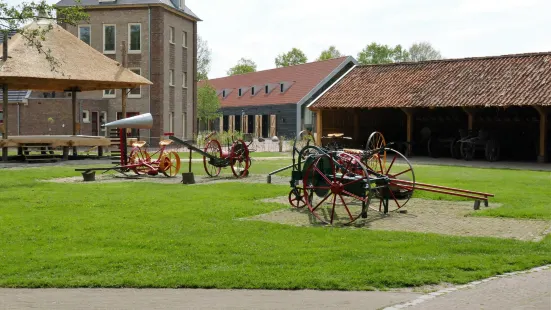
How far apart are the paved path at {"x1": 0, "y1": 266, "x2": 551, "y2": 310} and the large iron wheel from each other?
2307 cm

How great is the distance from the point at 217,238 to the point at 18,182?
1050 centimetres

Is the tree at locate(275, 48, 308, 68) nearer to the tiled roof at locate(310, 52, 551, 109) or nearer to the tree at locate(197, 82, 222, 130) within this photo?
the tree at locate(197, 82, 222, 130)

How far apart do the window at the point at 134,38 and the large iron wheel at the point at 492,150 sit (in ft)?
73.6

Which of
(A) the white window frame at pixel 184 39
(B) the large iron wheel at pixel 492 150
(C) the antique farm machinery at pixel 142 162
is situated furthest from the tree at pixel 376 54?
(C) the antique farm machinery at pixel 142 162

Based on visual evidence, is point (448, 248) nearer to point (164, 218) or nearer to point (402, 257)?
point (402, 257)

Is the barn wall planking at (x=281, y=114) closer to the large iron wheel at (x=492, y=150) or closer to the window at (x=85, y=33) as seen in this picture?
the window at (x=85, y=33)

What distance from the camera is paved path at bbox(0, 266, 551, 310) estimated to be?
20.0 feet

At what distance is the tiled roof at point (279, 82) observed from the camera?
A: 54.5m

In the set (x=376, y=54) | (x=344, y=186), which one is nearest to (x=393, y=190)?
(x=344, y=186)

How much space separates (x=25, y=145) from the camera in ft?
91.1

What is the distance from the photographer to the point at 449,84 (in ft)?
105

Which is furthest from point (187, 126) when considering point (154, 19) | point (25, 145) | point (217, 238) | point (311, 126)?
point (217, 238)

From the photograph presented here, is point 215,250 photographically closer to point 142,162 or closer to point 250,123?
point 142,162

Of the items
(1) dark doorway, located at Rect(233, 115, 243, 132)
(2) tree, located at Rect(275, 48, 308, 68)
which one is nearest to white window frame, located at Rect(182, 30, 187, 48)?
(1) dark doorway, located at Rect(233, 115, 243, 132)
